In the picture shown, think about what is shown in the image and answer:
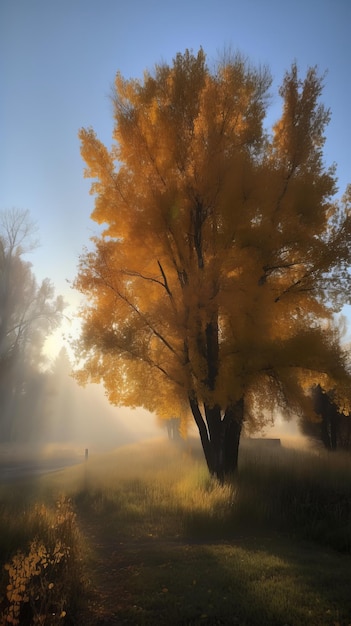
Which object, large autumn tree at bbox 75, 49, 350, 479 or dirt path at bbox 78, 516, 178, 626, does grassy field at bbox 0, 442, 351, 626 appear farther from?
large autumn tree at bbox 75, 49, 350, 479

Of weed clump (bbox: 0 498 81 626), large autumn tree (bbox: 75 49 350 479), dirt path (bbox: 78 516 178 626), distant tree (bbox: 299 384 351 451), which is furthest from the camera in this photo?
distant tree (bbox: 299 384 351 451)

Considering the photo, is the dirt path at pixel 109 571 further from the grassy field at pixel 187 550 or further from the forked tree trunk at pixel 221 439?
the forked tree trunk at pixel 221 439

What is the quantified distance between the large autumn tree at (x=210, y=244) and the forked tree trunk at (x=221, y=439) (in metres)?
0.04

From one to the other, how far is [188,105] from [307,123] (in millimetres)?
3197

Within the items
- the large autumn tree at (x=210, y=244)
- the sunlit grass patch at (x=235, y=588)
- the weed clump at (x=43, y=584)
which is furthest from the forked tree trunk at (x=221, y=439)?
the weed clump at (x=43, y=584)

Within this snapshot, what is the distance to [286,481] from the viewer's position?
1023cm

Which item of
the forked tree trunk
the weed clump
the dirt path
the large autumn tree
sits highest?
the large autumn tree

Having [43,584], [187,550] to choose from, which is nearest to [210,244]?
[187,550]

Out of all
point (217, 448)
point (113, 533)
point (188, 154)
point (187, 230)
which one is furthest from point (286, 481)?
point (188, 154)


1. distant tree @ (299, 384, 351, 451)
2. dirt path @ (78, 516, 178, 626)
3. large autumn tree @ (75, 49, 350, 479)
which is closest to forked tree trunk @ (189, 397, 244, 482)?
large autumn tree @ (75, 49, 350, 479)

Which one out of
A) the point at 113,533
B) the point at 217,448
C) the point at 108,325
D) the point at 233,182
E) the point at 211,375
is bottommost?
the point at 113,533

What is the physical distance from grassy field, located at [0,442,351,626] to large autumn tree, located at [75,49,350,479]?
1976 mm

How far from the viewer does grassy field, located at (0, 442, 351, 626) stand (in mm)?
4211

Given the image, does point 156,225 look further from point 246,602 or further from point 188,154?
point 246,602
